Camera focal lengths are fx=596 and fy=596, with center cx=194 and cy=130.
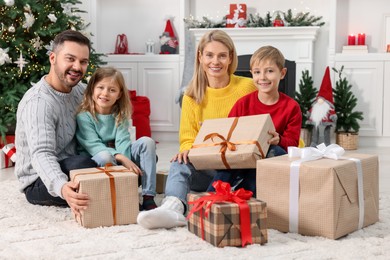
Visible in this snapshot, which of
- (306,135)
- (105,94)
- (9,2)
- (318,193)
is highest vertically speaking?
(9,2)

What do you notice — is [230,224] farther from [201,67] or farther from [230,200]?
[201,67]

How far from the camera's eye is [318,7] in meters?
5.65

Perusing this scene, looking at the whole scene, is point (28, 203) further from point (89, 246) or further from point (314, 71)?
point (314, 71)

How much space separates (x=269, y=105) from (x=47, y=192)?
3.59 ft

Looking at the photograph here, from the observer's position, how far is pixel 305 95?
529 cm

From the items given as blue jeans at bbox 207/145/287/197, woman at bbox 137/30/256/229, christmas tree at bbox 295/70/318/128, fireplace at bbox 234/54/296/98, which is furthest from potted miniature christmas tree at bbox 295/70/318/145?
blue jeans at bbox 207/145/287/197

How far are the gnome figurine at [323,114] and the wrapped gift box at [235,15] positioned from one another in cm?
95

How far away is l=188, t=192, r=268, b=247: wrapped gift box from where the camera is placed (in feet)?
6.93

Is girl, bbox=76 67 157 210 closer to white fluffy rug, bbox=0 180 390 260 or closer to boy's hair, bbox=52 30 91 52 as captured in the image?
boy's hair, bbox=52 30 91 52

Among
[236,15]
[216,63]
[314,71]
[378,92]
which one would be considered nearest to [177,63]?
[236,15]

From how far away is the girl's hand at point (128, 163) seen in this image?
105 inches

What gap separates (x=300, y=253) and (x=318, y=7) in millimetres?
3987

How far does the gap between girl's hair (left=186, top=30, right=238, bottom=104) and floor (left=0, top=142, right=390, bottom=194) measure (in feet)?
3.83

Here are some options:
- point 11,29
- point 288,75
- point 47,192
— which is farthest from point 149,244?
point 288,75
